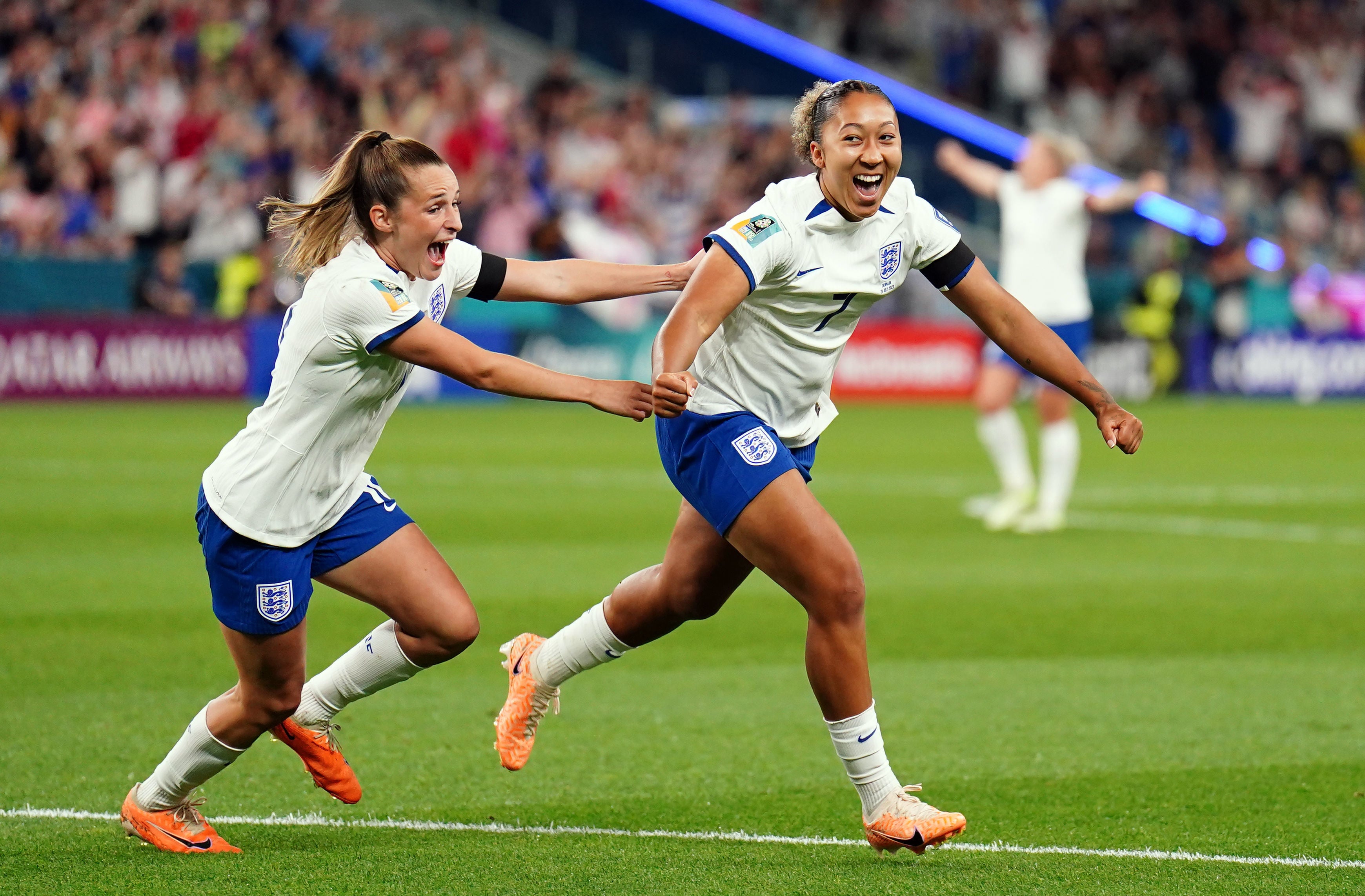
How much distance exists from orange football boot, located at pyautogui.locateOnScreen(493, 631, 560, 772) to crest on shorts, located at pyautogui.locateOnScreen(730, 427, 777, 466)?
4.00ft

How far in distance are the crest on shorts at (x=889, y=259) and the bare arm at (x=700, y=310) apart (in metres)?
0.46

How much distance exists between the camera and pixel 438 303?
5.25m

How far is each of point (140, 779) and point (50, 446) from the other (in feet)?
39.0

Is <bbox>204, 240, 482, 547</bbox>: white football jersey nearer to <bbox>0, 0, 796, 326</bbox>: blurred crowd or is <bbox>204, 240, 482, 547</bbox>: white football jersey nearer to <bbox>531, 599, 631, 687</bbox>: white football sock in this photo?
<bbox>531, 599, 631, 687</bbox>: white football sock

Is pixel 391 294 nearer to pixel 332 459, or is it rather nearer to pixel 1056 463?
pixel 332 459

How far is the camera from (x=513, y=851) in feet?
16.6

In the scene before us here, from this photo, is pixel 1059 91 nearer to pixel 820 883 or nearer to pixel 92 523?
pixel 92 523

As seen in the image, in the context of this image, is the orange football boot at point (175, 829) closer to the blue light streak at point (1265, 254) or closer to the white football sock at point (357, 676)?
the white football sock at point (357, 676)

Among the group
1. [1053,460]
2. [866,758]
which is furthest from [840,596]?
[1053,460]

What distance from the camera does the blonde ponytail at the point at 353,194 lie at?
16.1 feet

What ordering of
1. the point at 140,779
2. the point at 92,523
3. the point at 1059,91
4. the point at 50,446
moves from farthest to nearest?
the point at 1059,91
the point at 50,446
the point at 92,523
the point at 140,779

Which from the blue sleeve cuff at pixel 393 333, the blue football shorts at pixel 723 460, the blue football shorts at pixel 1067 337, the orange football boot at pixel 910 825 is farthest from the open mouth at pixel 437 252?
the blue football shorts at pixel 1067 337

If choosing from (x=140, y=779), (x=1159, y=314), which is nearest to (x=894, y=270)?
(x=140, y=779)

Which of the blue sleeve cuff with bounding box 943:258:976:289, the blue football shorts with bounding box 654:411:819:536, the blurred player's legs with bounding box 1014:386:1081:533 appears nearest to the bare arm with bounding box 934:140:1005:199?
the blurred player's legs with bounding box 1014:386:1081:533
